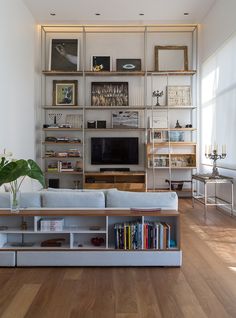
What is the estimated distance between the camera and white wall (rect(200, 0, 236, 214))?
6.25 m

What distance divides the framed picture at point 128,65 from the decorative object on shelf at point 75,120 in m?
1.46

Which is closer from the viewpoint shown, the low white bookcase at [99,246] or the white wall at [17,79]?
the low white bookcase at [99,246]

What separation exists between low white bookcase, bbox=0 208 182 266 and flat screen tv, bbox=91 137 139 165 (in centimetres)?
473

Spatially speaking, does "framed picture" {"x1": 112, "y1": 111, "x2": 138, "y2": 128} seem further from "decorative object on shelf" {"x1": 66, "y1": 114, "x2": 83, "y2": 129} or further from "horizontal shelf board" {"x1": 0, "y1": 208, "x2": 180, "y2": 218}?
"horizontal shelf board" {"x1": 0, "y1": 208, "x2": 180, "y2": 218}

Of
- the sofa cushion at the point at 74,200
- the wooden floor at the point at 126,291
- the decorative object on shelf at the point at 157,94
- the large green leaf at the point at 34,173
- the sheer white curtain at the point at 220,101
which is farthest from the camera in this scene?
the decorative object on shelf at the point at 157,94

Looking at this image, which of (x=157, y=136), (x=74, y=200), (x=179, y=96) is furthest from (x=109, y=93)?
(x=74, y=200)

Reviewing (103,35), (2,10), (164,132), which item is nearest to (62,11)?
(103,35)

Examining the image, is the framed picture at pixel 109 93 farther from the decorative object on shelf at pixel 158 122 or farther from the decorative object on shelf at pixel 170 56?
the decorative object on shelf at pixel 170 56

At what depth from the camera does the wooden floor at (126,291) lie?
2.52 m

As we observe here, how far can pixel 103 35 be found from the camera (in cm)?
854

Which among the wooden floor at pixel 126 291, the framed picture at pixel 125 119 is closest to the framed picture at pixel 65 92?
the framed picture at pixel 125 119

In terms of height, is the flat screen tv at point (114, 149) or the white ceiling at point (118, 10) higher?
the white ceiling at point (118, 10)

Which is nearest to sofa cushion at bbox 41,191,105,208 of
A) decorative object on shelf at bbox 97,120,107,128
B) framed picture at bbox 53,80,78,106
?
decorative object on shelf at bbox 97,120,107,128

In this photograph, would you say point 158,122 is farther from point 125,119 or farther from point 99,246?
point 99,246
